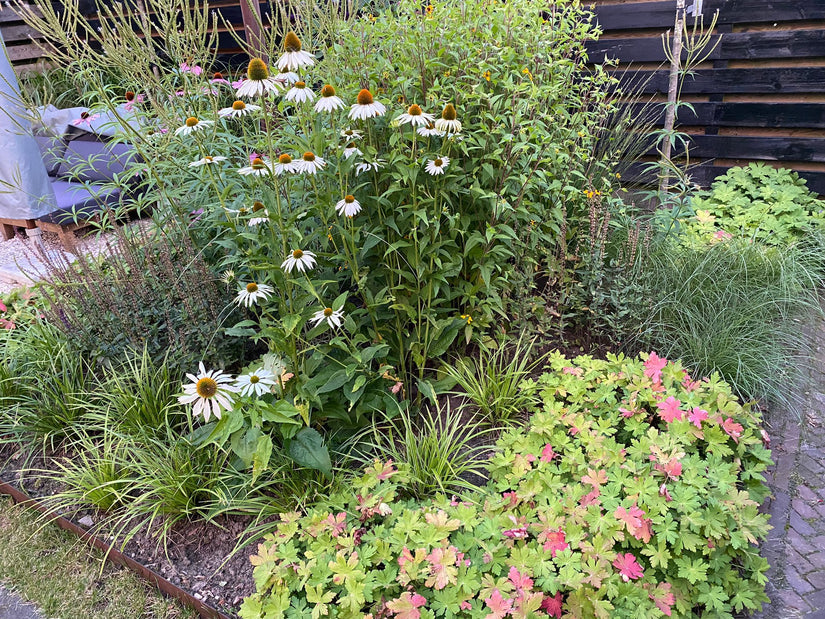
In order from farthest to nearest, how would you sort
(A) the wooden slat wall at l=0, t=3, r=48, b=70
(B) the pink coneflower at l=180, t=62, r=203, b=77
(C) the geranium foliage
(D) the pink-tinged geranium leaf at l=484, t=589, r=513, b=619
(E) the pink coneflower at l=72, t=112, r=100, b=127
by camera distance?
1. (A) the wooden slat wall at l=0, t=3, r=48, b=70
2. (E) the pink coneflower at l=72, t=112, r=100, b=127
3. (B) the pink coneflower at l=180, t=62, r=203, b=77
4. (C) the geranium foliage
5. (D) the pink-tinged geranium leaf at l=484, t=589, r=513, b=619

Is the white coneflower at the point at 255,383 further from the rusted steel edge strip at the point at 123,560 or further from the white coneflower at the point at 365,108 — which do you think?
the white coneflower at the point at 365,108

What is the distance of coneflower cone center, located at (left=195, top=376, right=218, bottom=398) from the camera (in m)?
1.82

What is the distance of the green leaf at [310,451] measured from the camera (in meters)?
2.11

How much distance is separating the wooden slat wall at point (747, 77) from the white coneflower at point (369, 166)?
3.01 meters

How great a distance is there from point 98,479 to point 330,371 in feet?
3.69

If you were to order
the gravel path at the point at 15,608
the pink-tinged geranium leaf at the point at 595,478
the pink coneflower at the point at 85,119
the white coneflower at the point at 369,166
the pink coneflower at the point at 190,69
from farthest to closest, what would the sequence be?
the pink coneflower at the point at 85,119, the pink coneflower at the point at 190,69, the white coneflower at the point at 369,166, the gravel path at the point at 15,608, the pink-tinged geranium leaf at the point at 595,478

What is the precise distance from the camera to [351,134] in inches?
91.0

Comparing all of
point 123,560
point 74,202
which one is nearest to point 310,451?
point 123,560

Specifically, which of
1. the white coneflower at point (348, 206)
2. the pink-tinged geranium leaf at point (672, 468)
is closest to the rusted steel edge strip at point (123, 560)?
the white coneflower at point (348, 206)

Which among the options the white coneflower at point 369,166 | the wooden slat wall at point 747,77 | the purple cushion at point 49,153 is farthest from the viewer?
the purple cushion at point 49,153

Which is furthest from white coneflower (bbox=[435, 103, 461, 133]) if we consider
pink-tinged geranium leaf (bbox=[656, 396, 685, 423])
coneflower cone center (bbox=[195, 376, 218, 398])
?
pink-tinged geranium leaf (bbox=[656, 396, 685, 423])

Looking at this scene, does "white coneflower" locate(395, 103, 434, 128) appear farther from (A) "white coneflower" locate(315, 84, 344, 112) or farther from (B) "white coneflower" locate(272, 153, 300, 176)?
(B) "white coneflower" locate(272, 153, 300, 176)

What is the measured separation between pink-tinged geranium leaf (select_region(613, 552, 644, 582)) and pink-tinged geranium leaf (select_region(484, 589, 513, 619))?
371 mm

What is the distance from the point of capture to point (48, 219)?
492cm
